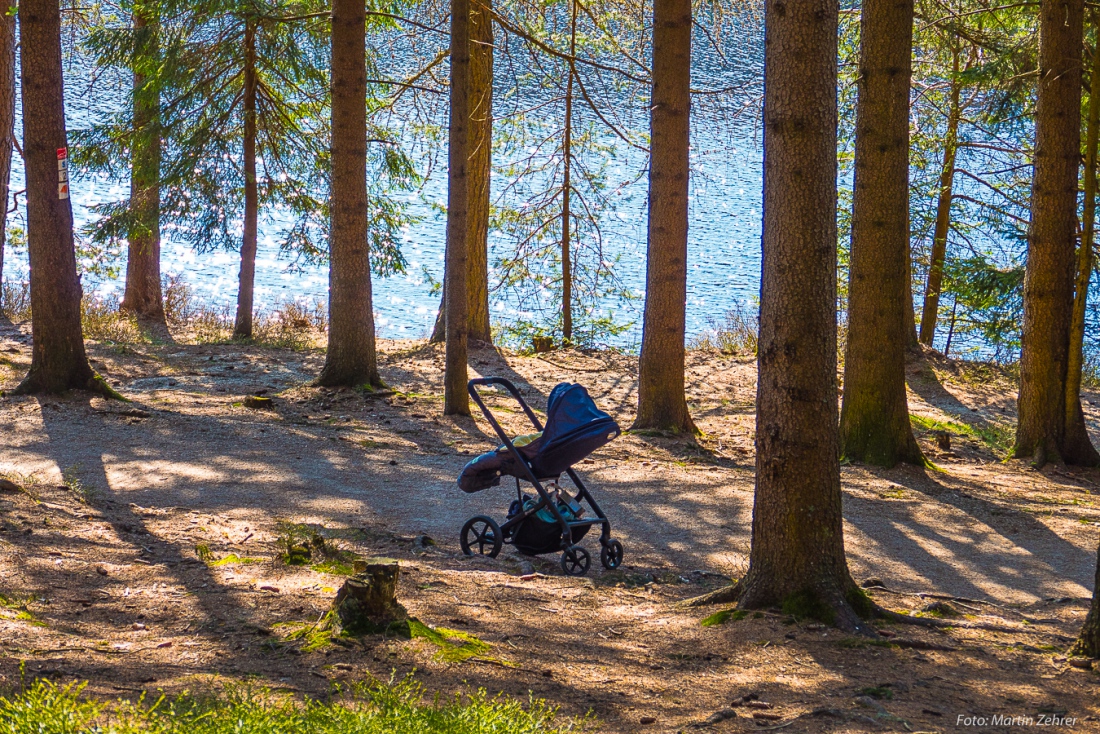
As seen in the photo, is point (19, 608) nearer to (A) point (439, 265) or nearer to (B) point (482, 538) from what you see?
(B) point (482, 538)

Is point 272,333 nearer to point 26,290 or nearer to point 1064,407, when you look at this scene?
point 26,290

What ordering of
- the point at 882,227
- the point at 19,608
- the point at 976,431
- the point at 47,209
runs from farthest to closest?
the point at 976,431, the point at 47,209, the point at 882,227, the point at 19,608

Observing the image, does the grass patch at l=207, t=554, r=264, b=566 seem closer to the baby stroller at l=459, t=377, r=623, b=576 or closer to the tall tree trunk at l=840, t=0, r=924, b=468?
the baby stroller at l=459, t=377, r=623, b=576

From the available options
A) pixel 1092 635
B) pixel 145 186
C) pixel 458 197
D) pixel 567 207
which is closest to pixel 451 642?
pixel 1092 635

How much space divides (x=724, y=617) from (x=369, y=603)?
6.13 feet

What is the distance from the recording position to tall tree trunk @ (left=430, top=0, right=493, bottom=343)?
1646 cm

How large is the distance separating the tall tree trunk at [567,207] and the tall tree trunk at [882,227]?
26.5ft

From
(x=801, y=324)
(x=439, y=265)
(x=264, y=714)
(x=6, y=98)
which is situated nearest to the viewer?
(x=264, y=714)

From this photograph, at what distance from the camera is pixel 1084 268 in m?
11.0

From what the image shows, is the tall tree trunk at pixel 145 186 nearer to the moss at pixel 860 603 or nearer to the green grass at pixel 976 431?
the green grass at pixel 976 431

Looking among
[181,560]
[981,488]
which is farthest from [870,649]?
[981,488]

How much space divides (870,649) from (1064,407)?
320 inches

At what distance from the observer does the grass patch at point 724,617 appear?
4.97 m

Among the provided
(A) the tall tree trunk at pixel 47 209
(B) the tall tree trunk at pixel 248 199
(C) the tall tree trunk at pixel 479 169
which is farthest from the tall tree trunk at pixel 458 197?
(B) the tall tree trunk at pixel 248 199
